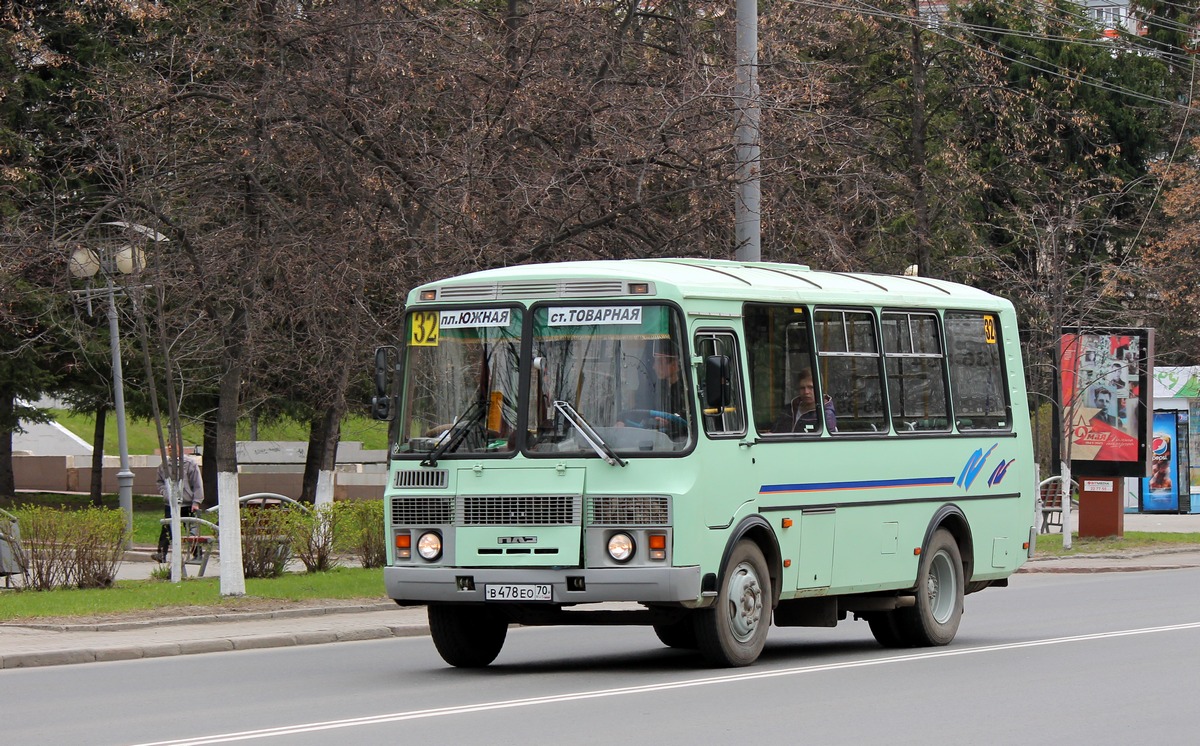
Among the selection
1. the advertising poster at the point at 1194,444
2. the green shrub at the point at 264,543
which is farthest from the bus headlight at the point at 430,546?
the advertising poster at the point at 1194,444

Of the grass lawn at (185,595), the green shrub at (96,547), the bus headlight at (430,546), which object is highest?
the bus headlight at (430,546)

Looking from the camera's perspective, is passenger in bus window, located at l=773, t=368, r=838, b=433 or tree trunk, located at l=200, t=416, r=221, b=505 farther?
tree trunk, located at l=200, t=416, r=221, b=505

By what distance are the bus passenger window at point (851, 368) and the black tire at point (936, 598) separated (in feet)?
4.47

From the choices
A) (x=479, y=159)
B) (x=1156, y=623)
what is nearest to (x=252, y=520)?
(x=479, y=159)

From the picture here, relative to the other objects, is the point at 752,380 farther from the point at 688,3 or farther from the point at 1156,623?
the point at 688,3

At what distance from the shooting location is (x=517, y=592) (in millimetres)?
12789

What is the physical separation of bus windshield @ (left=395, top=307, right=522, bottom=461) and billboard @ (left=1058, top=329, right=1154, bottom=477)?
18.8 m

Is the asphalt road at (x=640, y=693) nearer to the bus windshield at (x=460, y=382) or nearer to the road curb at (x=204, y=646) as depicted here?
the road curb at (x=204, y=646)

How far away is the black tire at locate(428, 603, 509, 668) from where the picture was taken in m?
13.8

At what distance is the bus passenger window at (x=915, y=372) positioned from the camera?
15406 mm

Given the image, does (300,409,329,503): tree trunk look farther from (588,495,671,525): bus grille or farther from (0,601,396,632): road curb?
(588,495,671,525): bus grille

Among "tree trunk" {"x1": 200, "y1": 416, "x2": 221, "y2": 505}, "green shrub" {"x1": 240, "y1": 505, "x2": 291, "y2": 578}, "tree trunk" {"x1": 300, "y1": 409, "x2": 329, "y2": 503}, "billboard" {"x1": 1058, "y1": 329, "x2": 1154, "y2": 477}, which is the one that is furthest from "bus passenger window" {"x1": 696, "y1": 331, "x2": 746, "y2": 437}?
"tree trunk" {"x1": 200, "y1": 416, "x2": 221, "y2": 505}

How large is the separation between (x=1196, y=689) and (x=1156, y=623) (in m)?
5.32

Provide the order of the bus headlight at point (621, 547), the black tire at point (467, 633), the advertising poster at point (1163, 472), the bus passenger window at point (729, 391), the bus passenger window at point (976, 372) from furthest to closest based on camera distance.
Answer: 1. the advertising poster at point (1163, 472)
2. the bus passenger window at point (976, 372)
3. the black tire at point (467, 633)
4. the bus passenger window at point (729, 391)
5. the bus headlight at point (621, 547)
